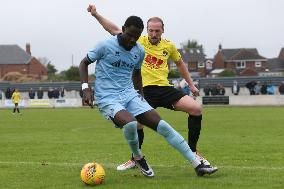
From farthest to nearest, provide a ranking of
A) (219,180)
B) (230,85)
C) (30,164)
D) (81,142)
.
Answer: (230,85) < (81,142) < (30,164) < (219,180)

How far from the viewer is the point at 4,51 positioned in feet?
411

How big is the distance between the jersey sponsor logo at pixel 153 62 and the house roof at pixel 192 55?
453 ft

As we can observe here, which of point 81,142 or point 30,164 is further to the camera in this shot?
point 81,142

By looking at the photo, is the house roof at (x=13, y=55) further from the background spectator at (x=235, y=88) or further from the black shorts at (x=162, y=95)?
the black shorts at (x=162, y=95)

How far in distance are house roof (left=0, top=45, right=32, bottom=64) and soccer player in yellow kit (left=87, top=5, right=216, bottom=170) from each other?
116411 millimetres

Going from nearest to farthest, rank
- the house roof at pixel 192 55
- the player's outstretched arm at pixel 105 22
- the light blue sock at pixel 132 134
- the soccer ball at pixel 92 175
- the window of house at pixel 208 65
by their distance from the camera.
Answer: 1. the soccer ball at pixel 92 175
2. the light blue sock at pixel 132 134
3. the player's outstretched arm at pixel 105 22
4. the house roof at pixel 192 55
5. the window of house at pixel 208 65

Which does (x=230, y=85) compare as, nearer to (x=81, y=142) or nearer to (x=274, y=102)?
(x=274, y=102)

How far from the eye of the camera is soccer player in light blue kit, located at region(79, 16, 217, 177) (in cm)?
903

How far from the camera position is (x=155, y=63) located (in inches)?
412

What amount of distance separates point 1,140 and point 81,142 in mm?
2713

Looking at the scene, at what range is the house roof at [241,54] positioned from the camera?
5669 inches

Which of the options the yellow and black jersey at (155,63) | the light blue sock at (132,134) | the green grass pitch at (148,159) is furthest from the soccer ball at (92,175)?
the yellow and black jersey at (155,63)

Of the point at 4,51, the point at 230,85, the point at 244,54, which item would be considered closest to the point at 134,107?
the point at 230,85

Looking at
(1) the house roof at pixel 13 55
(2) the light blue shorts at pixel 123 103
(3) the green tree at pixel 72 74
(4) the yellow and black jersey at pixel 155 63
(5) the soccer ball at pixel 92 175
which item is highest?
(4) the yellow and black jersey at pixel 155 63
